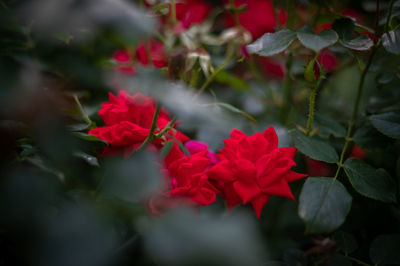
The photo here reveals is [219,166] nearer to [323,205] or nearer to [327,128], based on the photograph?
[323,205]

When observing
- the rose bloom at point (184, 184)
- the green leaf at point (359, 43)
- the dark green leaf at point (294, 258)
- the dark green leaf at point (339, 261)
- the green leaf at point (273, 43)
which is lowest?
the dark green leaf at point (294, 258)

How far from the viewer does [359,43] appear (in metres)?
0.42

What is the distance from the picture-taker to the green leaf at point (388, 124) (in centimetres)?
44

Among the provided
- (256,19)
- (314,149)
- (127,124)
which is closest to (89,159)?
(127,124)

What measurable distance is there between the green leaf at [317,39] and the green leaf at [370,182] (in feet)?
0.55

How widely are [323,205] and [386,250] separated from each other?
173 mm

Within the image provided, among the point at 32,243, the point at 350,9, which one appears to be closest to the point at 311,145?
the point at 32,243

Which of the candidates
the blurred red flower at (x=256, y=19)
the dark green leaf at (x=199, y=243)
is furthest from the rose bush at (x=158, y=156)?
the blurred red flower at (x=256, y=19)

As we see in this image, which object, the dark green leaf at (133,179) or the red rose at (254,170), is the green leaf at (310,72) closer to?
the red rose at (254,170)

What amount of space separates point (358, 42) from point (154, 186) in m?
0.34

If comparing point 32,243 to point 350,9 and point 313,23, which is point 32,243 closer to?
point 313,23

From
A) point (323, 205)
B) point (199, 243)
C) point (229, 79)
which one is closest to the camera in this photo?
point (199, 243)

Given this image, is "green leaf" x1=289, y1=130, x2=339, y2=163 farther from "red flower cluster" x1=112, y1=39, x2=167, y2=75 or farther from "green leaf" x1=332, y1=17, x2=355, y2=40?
"red flower cluster" x1=112, y1=39, x2=167, y2=75

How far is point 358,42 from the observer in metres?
0.42
